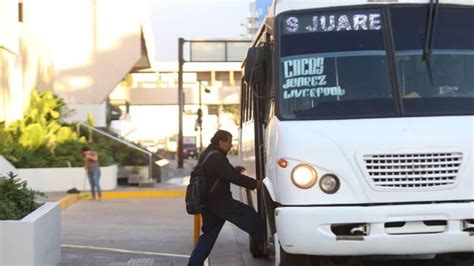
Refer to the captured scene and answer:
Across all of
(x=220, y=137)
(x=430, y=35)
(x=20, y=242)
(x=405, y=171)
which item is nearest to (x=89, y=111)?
(x=220, y=137)

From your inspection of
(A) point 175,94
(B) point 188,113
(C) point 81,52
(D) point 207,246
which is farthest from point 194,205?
(B) point 188,113

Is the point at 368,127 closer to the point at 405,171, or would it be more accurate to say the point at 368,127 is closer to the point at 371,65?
the point at 405,171

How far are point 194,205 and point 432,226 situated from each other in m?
2.68

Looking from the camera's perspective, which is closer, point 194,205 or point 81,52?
point 194,205

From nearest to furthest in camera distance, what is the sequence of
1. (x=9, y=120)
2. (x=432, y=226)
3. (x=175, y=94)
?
(x=432, y=226) < (x=9, y=120) < (x=175, y=94)

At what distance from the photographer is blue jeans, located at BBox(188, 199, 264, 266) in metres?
7.73

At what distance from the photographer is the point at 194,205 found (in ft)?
24.9

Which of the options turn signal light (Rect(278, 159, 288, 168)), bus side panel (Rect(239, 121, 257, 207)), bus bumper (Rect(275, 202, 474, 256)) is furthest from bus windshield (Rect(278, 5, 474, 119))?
bus side panel (Rect(239, 121, 257, 207))

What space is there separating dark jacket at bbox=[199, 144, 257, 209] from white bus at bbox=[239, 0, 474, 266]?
0.60 metres

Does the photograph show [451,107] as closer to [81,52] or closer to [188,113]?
[81,52]

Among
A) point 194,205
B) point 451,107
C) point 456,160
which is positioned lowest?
Result: point 194,205

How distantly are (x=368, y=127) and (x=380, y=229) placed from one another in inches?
34.8

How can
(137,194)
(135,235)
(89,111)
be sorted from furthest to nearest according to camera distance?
(89,111) < (137,194) < (135,235)

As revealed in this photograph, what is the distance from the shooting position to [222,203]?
7730mm
